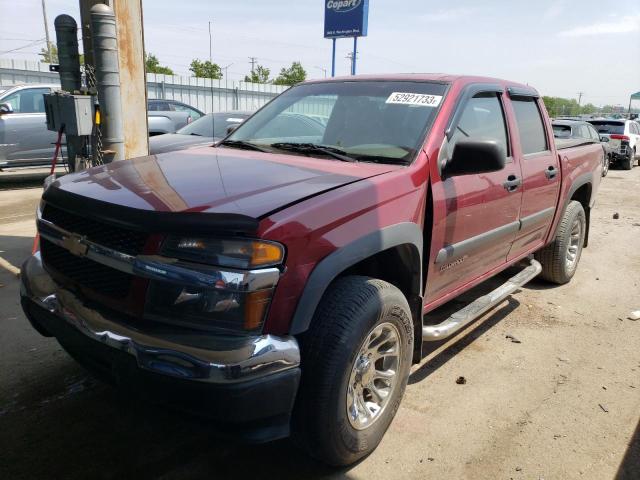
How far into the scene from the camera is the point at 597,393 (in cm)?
325

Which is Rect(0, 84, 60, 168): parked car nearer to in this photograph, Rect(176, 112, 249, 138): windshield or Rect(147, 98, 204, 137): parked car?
Rect(147, 98, 204, 137): parked car

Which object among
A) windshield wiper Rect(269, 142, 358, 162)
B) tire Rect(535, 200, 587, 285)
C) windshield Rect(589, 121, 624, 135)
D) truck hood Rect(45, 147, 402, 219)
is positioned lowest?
tire Rect(535, 200, 587, 285)

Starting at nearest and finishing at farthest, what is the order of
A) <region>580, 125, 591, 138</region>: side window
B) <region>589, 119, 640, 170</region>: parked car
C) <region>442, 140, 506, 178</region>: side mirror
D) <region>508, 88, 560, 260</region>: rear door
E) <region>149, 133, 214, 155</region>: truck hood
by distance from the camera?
<region>442, 140, 506, 178</region>: side mirror
<region>508, 88, 560, 260</region>: rear door
<region>149, 133, 214, 155</region>: truck hood
<region>580, 125, 591, 138</region>: side window
<region>589, 119, 640, 170</region>: parked car

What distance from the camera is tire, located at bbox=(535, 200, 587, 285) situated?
4.91 meters

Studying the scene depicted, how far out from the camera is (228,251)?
1954mm

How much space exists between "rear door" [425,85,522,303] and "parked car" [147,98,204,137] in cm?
907

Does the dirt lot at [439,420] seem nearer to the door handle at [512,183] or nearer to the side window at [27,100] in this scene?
the door handle at [512,183]

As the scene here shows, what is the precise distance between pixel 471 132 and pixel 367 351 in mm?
1699

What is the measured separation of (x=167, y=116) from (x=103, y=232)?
36.3 feet

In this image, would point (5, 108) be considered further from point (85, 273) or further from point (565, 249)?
point (565, 249)

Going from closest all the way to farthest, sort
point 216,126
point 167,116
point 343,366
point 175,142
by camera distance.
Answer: point 343,366 < point 175,142 < point 216,126 < point 167,116

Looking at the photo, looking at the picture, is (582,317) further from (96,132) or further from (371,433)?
(96,132)

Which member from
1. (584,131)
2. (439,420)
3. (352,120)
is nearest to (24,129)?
(352,120)

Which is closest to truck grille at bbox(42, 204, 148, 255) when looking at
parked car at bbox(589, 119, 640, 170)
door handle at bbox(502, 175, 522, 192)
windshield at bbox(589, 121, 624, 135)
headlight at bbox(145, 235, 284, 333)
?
headlight at bbox(145, 235, 284, 333)
